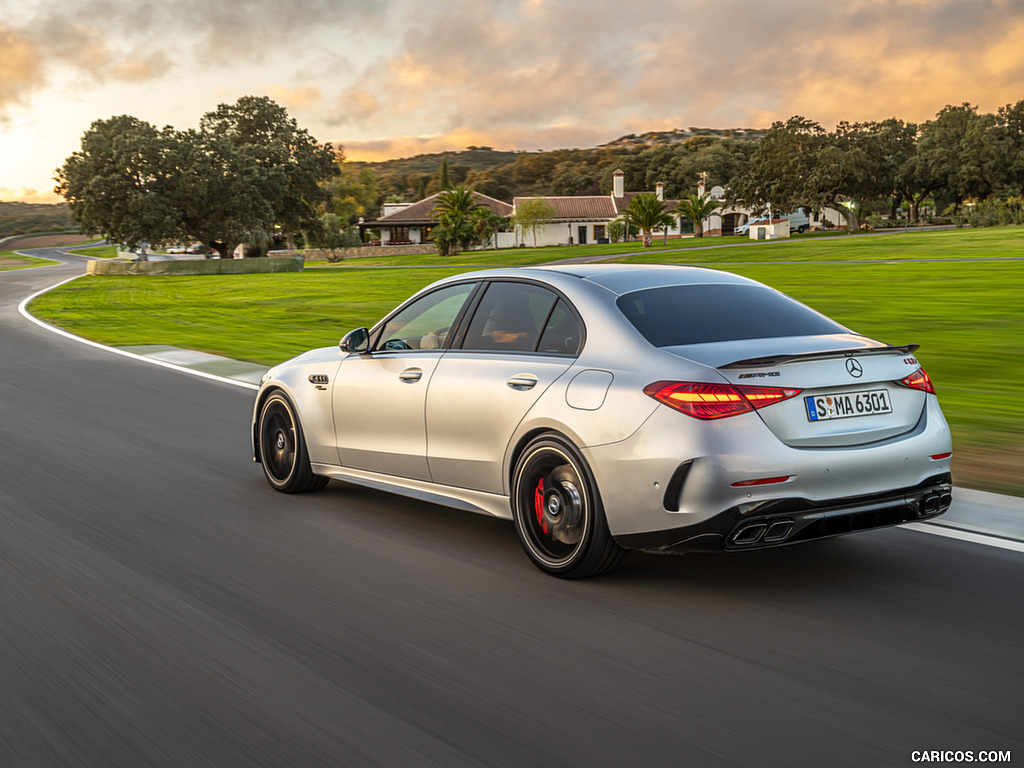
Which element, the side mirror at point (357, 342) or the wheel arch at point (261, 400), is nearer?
the side mirror at point (357, 342)

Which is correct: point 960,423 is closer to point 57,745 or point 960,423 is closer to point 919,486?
point 919,486

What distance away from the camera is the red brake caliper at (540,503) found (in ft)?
17.8

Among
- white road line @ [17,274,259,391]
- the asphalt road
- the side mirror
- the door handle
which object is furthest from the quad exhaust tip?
white road line @ [17,274,259,391]

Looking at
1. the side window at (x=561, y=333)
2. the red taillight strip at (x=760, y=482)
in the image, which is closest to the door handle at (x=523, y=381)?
the side window at (x=561, y=333)

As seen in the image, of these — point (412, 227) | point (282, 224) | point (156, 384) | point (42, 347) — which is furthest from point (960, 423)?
point (412, 227)

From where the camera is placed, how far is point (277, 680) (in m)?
4.09

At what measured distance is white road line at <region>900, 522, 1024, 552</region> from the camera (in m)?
5.77

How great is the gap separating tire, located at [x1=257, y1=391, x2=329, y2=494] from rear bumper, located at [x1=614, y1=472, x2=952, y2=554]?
3.00 metres

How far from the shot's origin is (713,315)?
5527 millimetres

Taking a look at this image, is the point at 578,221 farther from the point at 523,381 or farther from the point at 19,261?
the point at 523,381

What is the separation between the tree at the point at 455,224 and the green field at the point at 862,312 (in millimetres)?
30795

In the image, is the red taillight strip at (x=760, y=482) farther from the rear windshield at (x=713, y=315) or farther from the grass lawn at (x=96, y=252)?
the grass lawn at (x=96, y=252)

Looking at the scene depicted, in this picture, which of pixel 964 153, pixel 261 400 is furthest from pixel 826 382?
pixel 964 153

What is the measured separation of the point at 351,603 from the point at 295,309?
26.8m
